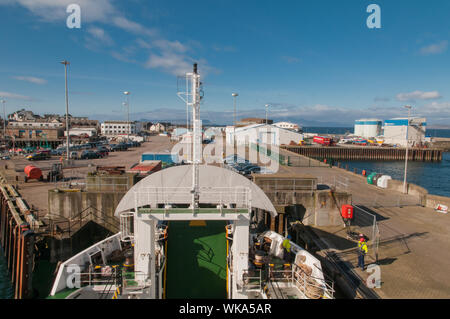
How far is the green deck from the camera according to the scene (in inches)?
378

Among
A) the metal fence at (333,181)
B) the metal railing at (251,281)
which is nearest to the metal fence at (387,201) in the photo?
the metal fence at (333,181)

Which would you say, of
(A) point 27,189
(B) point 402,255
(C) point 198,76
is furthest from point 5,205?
(B) point 402,255

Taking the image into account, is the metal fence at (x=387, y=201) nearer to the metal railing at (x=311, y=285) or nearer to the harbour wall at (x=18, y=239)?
the metal railing at (x=311, y=285)

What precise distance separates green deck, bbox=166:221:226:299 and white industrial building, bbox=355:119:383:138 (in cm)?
10722

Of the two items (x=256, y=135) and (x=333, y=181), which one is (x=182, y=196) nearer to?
(x=333, y=181)

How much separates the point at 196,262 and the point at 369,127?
4323 inches

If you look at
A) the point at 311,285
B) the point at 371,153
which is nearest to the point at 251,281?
the point at 311,285

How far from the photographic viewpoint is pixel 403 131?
7988 cm

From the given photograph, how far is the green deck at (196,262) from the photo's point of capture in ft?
31.5

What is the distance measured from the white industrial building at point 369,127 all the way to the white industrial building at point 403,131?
17.8 metres

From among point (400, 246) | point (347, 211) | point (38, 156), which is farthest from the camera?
point (38, 156)

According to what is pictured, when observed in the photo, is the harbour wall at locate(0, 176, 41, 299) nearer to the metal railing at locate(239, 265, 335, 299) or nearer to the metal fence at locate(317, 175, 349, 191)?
the metal railing at locate(239, 265, 335, 299)

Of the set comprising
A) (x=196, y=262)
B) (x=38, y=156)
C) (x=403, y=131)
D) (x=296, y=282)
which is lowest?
(x=296, y=282)

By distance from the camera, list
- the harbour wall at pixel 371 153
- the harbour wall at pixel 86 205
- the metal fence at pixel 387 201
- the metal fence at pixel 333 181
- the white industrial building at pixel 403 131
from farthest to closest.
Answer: the white industrial building at pixel 403 131, the harbour wall at pixel 371 153, the metal fence at pixel 333 181, the metal fence at pixel 387 201, the harbour wall at pixel 86 205
